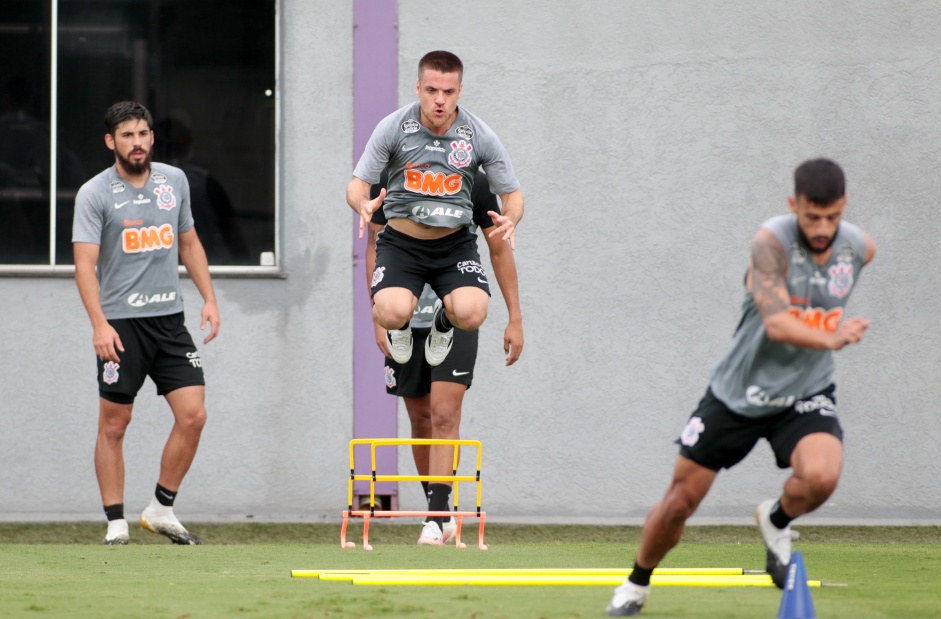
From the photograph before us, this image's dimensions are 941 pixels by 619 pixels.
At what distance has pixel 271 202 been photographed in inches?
350

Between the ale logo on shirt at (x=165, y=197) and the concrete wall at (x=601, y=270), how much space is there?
1832mm

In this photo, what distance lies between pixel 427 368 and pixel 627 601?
296 cm

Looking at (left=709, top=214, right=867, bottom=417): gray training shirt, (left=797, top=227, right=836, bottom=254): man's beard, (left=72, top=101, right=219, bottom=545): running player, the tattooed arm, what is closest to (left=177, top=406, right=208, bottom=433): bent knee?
(left=72, top=101, right=219, bottom=545): running player

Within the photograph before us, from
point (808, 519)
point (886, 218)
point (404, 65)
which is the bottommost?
point (808, 519)

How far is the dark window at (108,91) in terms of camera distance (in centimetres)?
877

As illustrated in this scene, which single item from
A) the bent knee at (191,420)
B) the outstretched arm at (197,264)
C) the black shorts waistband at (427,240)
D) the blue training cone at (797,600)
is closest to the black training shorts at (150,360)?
the bent knee at (191,420)

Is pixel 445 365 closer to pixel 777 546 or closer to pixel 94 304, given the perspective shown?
pixel 94 304

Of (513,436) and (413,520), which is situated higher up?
(513,436)

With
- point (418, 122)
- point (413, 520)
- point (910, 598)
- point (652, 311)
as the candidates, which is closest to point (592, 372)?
point (652, 311)

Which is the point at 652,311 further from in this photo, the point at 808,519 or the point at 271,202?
the point at 271,202

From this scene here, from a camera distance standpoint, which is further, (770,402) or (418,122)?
(418,122)

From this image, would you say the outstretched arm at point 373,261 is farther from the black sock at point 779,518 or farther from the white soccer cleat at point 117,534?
the black sock at point 779,518

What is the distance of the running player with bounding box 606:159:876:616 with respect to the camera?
4090mm

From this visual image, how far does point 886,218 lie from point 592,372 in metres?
2.19
